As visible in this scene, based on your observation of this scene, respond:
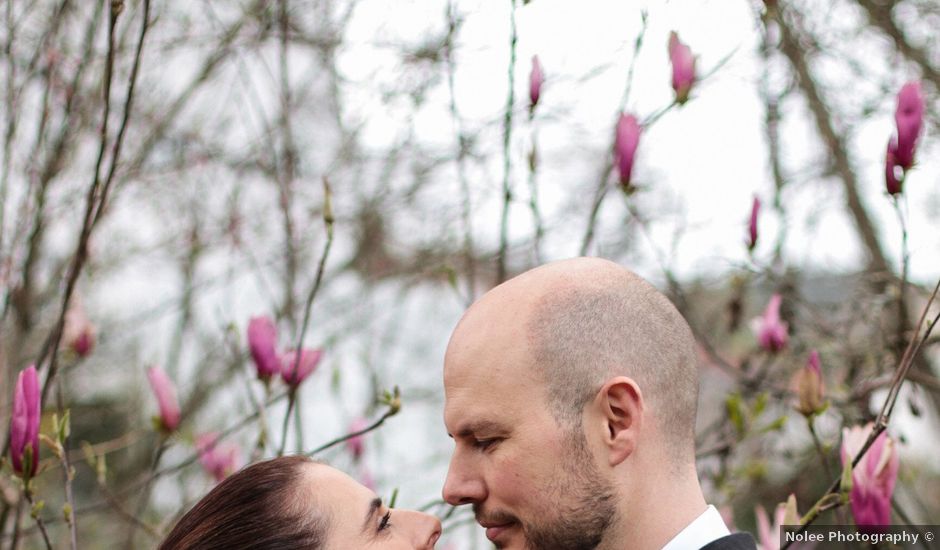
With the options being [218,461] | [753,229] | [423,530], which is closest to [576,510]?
[423,530]

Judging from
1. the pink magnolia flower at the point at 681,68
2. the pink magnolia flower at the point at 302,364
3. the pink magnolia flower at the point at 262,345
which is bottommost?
the pink magnolia flower at the point at 302,364

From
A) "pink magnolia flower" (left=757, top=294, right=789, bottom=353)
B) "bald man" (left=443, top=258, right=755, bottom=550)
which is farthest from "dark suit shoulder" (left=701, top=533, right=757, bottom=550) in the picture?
"pink magnolia flower" (left=757, top=294, right=789, bottom=353)

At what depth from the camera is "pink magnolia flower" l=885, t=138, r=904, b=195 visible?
208 cm

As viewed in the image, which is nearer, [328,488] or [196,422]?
[328,488]

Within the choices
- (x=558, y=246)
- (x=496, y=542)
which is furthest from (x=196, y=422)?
(x=496, y=542)

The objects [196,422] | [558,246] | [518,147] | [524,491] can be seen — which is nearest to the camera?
[524,491]

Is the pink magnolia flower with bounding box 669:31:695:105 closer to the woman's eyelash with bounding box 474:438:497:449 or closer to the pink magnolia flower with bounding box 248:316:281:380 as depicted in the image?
the woman's eyelash with bounding box 474:438:497:449

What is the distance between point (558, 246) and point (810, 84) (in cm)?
173

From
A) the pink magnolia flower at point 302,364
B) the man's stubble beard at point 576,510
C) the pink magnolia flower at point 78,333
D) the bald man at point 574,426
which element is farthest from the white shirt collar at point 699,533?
the pink magnolia flower at point 78,333

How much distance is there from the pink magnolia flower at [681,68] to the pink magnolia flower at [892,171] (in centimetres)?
50

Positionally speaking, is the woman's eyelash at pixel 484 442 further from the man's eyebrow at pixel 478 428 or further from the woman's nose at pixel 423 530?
the woman's nose at pixel 423 530

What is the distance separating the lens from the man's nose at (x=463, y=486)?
1.88 m

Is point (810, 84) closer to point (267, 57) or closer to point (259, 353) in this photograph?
point (267, 57)

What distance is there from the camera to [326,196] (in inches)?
84.6
